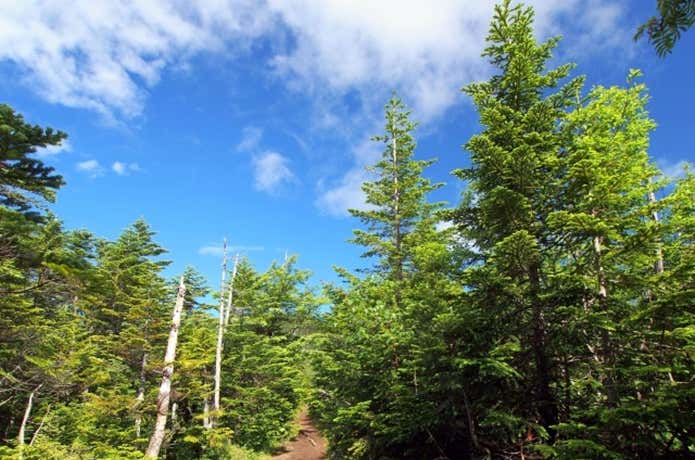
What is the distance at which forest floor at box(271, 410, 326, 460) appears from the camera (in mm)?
22617

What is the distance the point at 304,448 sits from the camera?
24328 millimetres

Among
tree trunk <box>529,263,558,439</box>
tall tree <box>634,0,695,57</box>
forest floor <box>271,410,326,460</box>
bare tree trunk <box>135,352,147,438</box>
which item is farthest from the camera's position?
forest floor <box>271,410,326,460</box>

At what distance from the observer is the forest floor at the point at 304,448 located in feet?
74.2

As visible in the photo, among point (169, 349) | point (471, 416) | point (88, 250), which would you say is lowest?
point (471, 416)

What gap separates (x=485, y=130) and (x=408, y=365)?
23.7 feet

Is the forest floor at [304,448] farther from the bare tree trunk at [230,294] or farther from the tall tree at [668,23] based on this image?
the tall tree at [668,23]

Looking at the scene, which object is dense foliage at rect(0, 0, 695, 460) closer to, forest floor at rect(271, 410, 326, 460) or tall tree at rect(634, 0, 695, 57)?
tall tree at rect(634, 0, 695, 57)

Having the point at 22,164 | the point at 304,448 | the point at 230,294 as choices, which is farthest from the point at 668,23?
the point at 304,448

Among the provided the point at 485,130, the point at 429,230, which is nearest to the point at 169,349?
the point at 429,230

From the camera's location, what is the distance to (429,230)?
18.1 m

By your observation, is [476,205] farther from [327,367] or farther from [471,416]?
[327,367]

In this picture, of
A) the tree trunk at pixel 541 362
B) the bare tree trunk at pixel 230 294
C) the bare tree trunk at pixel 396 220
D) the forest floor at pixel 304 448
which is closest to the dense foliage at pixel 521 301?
the tree trunk at pixel 541 362

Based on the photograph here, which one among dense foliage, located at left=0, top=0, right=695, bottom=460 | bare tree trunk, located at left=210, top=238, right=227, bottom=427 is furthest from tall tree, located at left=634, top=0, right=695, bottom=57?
bare tree trunk, located at left=210, top=238, right=227, bottom=427

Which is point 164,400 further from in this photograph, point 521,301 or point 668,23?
point 668,23
